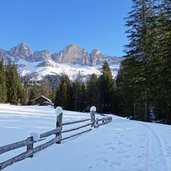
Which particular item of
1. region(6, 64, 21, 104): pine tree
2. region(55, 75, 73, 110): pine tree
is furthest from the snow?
region(6, 64, 21, 104): pine tree

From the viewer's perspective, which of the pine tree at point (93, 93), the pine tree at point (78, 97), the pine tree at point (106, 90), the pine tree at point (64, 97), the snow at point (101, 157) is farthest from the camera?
the pine tree at point (64, 97)

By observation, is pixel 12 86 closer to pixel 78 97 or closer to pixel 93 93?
pixel 78 97

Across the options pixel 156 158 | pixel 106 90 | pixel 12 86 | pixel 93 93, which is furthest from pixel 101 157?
pixel 12 86

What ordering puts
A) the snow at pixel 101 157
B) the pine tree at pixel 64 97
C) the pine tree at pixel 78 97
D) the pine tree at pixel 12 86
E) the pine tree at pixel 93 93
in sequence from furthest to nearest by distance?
the pine tree at pixel 12 86 → the pine tree at pixel 64 97 → the pine tree at pixel 78 97 → the pine tree at pixel 93 93 → the snow at pixel 101 157

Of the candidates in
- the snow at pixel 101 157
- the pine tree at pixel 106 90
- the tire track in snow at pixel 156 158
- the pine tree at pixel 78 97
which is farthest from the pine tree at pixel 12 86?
the tire track in snow at pixel 156 158

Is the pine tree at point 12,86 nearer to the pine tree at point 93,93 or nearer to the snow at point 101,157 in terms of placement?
the pine tree at point 93,93

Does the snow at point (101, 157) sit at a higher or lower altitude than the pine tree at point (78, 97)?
lower

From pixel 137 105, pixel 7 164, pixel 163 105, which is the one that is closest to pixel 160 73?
pixel 163 105

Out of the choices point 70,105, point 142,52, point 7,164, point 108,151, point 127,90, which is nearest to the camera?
point 7,164

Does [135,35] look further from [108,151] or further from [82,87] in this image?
[82,87]

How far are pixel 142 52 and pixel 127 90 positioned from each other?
19.2 m

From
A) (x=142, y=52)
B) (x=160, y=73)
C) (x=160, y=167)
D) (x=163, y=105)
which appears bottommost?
(x=160, y=167)

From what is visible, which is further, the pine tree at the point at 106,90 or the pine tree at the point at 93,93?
the pine tree at the point at 93,93

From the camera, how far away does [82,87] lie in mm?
94500
